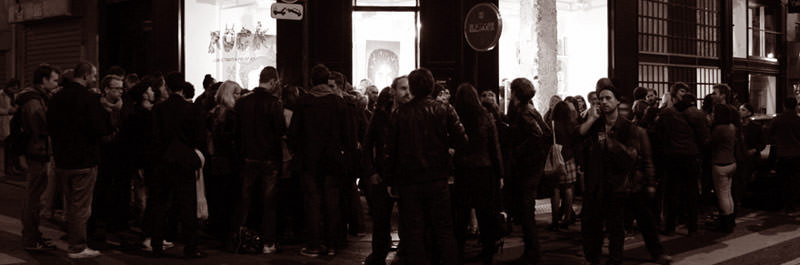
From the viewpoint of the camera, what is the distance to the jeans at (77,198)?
804 centimetres

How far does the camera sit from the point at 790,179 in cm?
1188

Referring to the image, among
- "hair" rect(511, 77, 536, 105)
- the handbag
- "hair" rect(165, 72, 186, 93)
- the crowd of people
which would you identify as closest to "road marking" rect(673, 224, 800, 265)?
the crowd of people

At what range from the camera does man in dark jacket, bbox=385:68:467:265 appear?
6660mm

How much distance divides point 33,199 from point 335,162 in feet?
10.4

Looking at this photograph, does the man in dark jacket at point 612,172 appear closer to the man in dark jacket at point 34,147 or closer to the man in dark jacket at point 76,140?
the man in dark jacket at point 76,140

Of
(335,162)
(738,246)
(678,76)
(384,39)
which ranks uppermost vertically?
(384,39)

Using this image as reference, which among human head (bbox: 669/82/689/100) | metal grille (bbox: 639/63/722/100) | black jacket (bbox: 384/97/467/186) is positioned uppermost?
metal grille (bbox: 639/63/722/100)

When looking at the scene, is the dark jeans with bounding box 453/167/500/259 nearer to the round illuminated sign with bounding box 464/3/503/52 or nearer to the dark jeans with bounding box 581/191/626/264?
the dark jeans with bounding box 581/191/626/264

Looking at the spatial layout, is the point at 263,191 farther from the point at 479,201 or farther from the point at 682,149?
the point at 682,149

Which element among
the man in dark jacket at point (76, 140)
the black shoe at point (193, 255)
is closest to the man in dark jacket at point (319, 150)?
the black shoe at point (193, 255)

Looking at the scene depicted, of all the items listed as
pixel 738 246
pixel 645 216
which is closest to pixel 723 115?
pixel 738 246

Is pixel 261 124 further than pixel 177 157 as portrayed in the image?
Yes

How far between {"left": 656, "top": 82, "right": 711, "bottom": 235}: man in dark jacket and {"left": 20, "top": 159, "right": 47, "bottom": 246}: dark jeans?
7069mm

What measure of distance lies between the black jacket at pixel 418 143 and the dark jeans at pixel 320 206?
1.50 metres
